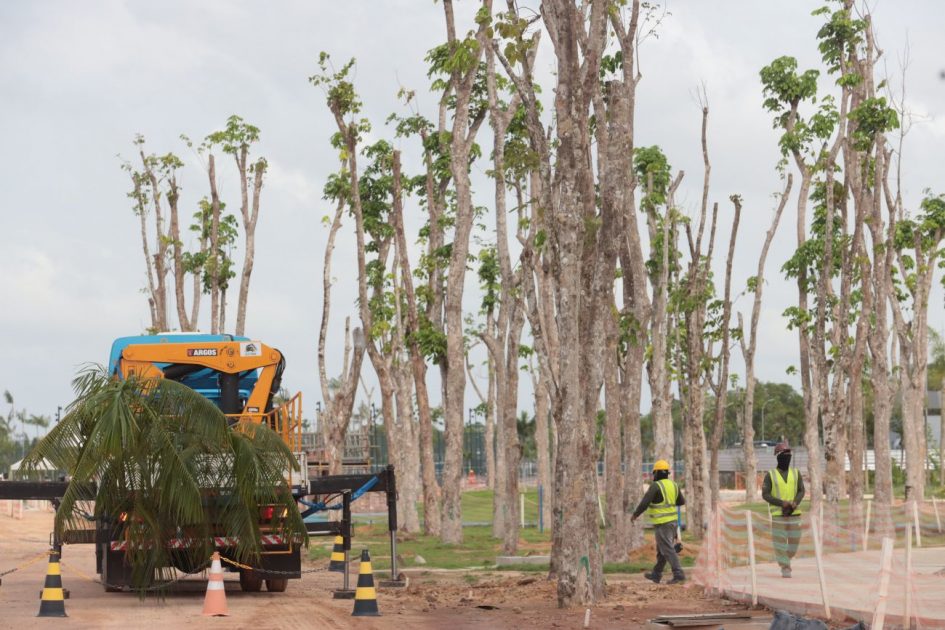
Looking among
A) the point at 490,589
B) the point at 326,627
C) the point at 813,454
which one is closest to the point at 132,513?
the point at 326,627

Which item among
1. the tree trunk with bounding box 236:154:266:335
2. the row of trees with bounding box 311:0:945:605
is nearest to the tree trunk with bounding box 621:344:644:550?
the row of trees with bounding box 311:0:945:605

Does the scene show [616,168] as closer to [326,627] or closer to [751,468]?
[326,627]

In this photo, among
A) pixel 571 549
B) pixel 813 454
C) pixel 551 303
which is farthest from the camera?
pixel 813 454

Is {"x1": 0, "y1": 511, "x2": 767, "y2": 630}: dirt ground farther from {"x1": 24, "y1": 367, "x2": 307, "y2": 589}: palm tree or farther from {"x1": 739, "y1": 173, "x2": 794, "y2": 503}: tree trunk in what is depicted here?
{"x1": 739, "y1": 173, "x2": 794, "y2": 503}: tree trunk

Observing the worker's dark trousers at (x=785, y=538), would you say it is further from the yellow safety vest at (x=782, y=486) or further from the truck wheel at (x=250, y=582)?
the truck wheel at (x=250, y=582)

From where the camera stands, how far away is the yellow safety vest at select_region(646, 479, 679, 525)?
19891 mm

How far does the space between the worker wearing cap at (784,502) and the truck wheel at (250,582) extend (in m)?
7.39

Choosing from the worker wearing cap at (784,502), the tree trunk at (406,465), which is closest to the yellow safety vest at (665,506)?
the worker wearing cap at (784,502)

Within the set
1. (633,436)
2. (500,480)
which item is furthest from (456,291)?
(633,436)

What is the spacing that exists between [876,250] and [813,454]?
11.5 meters

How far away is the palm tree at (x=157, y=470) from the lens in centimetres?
1695

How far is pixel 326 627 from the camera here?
14.8m

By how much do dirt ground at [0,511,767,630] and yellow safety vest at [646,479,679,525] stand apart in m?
1.01

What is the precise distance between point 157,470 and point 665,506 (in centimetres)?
741
